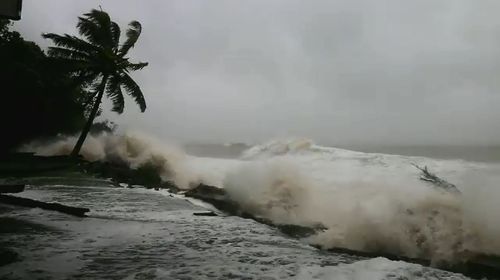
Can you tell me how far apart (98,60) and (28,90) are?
376 centimetres

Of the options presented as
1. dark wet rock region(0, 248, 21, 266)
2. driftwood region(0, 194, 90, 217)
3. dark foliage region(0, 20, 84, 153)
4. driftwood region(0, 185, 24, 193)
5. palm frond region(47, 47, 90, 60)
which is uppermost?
palm frond region(47, 47, 90, 60)

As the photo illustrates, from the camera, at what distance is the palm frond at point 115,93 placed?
817 inches

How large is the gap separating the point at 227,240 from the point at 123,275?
106 inches

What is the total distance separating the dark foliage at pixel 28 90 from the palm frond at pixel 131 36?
2.82m

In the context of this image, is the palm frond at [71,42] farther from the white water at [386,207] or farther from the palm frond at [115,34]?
the white water at [386,207]

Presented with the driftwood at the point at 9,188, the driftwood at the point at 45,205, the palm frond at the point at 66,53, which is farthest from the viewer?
the palm frond at the point at 66,53

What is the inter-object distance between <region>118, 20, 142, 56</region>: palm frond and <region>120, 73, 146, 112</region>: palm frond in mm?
1200

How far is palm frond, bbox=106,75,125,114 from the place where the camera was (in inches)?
817

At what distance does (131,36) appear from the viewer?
70.9ft

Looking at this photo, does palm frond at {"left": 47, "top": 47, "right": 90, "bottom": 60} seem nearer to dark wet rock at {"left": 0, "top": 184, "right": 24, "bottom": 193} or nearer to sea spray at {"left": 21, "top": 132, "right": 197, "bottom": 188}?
sea spray at {"left": 21, "top": 132, "right": 197, "bottom": 188}

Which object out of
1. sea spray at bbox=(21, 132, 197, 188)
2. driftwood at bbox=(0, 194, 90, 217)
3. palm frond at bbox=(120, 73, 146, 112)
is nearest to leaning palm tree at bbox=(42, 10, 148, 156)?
palm frond at bbox=(120, 73, 146, 112)

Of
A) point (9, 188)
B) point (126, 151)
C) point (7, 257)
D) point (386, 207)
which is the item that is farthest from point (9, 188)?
point (126, 151)

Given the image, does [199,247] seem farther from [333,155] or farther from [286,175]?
[333,155]

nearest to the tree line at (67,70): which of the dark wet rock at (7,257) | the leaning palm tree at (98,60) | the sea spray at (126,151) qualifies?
the leaning palm tree at (98,60)
